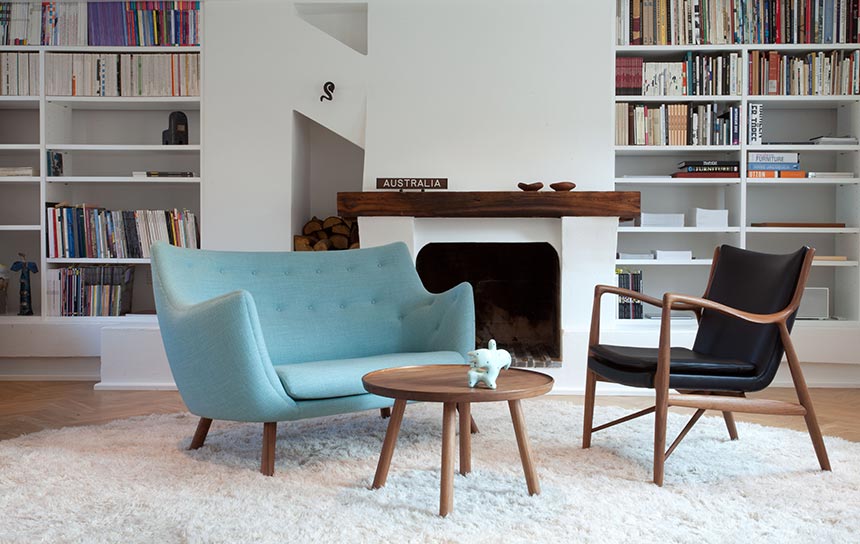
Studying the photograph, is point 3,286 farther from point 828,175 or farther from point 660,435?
point 828,175

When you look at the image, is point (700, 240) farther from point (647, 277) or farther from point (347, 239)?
point (347, 239)

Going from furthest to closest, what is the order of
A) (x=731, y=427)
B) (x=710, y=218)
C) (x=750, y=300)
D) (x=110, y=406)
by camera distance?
(x=710, y=218), (x=110, y=406), (x=731, y=427), (x=750, y=300)

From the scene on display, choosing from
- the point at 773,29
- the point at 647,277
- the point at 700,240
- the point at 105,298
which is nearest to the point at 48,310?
the point at 105,298

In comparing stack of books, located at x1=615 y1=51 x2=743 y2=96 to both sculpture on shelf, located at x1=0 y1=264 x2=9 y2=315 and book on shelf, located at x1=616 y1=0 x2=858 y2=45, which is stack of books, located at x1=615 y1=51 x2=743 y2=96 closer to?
book on shelf, located at x1=616 y1=0 x2=858 y2=45

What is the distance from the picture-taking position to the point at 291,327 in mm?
3746

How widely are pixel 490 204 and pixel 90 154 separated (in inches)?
112

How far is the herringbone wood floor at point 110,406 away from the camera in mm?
3986

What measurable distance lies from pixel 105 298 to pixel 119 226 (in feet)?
1.55

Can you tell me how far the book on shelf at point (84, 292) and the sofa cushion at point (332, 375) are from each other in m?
2.54

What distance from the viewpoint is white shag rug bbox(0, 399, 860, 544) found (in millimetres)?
2371

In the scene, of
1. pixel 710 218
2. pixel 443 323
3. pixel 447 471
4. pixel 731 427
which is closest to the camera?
pixel 447 471

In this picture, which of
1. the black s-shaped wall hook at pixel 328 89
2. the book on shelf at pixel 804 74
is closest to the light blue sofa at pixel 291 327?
the black s-shaped wall hook at pixel 328 89

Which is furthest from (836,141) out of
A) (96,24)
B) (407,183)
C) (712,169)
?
(96,24)

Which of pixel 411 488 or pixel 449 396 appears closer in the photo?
pixel 449 396
